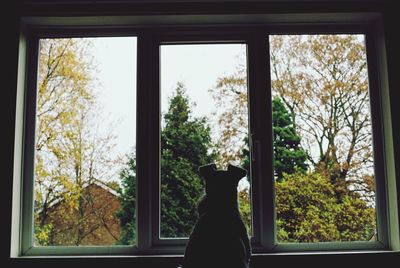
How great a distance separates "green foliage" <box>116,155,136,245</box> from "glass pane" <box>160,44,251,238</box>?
146 millimetres

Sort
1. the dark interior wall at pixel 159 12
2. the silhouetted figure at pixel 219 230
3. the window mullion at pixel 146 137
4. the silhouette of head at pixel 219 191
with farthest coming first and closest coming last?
1. the window mullion at pixel 146 137
2. the dark interior wall at pixel 159 12
3. the silhouette of head at pixel 219 191
4. the silhouetted figure at pixel 219 230

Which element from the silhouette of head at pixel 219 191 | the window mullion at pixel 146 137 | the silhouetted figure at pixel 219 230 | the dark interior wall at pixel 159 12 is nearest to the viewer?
the silhouetted figure at pixel 219 230

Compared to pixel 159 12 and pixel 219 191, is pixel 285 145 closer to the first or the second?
pixel 219 191

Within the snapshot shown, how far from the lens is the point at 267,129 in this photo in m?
2.32

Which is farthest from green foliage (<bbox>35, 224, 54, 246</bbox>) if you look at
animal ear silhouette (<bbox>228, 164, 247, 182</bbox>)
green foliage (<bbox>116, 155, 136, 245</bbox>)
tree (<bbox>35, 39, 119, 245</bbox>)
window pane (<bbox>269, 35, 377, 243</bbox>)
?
window pane (<bbox>269, 35, 377, 243</bbox>)

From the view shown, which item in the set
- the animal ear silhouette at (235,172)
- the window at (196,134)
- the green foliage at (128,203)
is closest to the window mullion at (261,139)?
the window at (196,134)

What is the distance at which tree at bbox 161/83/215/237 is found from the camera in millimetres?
2289

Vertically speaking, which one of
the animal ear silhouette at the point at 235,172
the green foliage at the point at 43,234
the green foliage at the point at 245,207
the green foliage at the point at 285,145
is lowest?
the green foliage at the point at 43,234

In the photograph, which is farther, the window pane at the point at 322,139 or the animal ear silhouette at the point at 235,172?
the window pane at the point at 322,139

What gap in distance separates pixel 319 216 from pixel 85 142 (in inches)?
50.0

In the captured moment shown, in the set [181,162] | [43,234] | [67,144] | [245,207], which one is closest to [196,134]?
[181,162]

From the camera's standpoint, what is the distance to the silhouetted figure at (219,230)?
1704 millimetres

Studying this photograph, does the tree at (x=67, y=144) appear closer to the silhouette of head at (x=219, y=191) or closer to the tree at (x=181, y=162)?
the tree at (x=181, y=162)

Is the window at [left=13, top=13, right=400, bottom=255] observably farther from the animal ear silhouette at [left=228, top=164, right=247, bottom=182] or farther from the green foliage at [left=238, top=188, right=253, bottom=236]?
the animal ear silhouette at [left=228, top=164, right=247, bottom=182]
